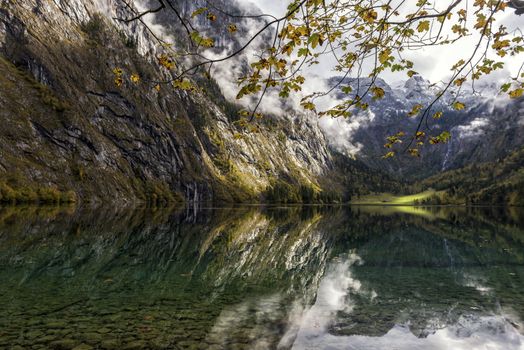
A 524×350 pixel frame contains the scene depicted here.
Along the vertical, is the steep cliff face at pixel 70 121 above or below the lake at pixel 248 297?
above

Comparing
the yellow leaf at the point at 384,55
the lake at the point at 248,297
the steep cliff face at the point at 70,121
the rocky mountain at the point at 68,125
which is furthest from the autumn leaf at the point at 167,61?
the steep cliff face at the point at 70,121

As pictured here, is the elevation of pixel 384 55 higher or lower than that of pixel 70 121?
lower

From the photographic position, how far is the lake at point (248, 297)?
14141 millimetres

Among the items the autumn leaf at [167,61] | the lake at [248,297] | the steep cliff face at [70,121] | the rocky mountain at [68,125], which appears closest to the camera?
the autumn leaf at [167,61]

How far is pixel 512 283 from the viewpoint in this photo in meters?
25.1

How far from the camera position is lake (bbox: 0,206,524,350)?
1414 cm

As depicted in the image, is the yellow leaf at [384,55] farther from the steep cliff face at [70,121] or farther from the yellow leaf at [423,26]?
the steep cliff face at [70,121]

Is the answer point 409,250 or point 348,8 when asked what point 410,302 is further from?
point 409,250

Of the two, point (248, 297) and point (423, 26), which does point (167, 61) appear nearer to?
point (423, 26)

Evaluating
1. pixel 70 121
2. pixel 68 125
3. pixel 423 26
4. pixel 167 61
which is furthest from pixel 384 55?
pixel 70 121

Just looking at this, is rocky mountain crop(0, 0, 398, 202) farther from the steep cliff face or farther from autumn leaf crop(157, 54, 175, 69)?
autumn leaf crop(157, 54, 175, 69)

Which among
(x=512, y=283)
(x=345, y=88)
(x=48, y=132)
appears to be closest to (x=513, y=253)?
(x=512, y=283)

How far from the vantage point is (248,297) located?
2030cm

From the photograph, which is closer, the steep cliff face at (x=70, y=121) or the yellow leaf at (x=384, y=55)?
the yellow leaf at (x=384, y=55)
